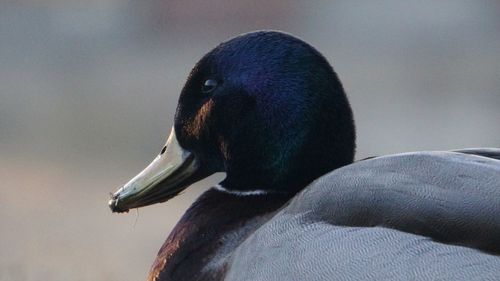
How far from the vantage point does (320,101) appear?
12.8 ft

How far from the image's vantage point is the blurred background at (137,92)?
690 cm

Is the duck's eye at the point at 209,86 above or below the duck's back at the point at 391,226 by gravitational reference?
above

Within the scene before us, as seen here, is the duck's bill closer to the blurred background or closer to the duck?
the duck

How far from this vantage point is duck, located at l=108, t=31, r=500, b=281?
3326mm

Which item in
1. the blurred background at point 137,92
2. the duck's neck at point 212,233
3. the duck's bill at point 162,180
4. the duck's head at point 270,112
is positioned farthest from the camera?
the blurred background at point 137,92

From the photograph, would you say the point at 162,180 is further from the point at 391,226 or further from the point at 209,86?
the point at 391,226

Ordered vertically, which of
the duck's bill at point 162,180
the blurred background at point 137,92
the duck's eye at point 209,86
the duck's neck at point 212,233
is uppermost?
the duck's eye at point 209,86

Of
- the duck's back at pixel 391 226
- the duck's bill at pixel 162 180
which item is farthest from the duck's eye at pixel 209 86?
the duck's back at pixel 391 226

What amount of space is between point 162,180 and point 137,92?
6964 millimetres

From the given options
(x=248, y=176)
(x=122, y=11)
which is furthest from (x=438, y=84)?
(x=248, y=176)

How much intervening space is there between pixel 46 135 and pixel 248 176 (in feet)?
18.8

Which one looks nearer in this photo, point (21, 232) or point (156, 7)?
point (21, 232)

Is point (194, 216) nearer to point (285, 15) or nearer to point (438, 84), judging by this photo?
point (438, 84)

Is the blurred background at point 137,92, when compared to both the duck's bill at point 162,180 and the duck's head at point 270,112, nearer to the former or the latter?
the duck's bill at point 162,180
